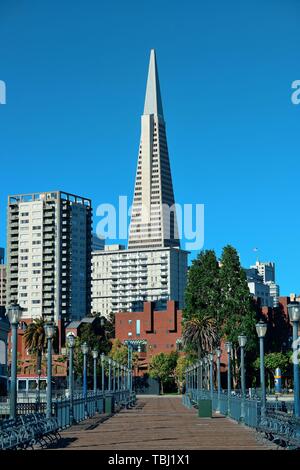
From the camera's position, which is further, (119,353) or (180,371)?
(119,353)

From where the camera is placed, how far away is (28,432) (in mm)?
25375

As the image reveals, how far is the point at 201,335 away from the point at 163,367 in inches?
1119

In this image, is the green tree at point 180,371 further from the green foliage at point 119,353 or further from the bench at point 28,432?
the bench at point 28,432

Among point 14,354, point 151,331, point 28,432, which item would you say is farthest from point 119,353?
point 28,432

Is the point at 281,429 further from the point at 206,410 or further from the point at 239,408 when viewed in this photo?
the point at 206,410

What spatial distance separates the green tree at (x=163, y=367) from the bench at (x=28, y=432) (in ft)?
304

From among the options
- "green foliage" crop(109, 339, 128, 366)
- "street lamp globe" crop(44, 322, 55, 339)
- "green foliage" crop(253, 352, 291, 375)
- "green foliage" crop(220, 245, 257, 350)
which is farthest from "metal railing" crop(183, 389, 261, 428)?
"green foliage" crop(109, 339, 128, 366)

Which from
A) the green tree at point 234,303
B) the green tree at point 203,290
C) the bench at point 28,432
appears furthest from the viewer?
the green tree at point 203,290

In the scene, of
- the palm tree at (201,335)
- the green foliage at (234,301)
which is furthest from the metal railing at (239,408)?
the green foliage at (234,301)

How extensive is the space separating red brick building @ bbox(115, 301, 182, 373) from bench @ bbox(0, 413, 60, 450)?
104 m

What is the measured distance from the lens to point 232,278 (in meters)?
99.4

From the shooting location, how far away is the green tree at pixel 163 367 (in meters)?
122
